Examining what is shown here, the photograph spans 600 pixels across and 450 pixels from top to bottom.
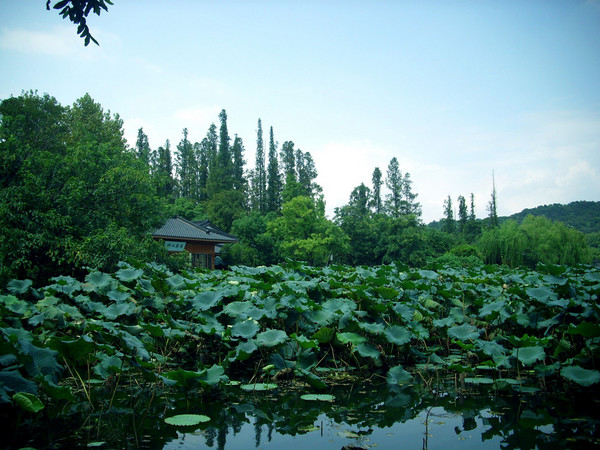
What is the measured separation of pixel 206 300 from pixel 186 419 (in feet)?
4.96

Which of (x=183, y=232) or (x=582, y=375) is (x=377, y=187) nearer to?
(x=183, y=232)

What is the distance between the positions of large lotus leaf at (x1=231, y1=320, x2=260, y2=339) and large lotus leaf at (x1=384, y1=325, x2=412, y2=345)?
1.01 m

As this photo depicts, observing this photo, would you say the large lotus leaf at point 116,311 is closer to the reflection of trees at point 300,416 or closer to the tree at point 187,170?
the reflection of trees at point 300,416

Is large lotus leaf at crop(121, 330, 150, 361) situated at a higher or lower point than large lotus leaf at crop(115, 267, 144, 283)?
lower

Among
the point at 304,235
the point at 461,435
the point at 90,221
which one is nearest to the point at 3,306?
the point at 461,435

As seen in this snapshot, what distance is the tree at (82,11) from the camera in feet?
8.22

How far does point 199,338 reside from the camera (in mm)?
3396

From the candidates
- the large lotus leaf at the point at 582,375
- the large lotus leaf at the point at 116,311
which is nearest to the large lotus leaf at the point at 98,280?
the large lotus leaf at the point at 116,311

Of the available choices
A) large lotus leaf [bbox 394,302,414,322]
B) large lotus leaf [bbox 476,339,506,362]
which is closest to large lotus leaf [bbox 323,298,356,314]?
large lotus leaf [bbox 394,302,414,322]

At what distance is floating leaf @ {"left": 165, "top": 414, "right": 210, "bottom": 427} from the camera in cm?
216

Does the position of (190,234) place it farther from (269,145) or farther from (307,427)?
(269,145)

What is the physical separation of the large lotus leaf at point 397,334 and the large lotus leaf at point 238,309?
113 cm

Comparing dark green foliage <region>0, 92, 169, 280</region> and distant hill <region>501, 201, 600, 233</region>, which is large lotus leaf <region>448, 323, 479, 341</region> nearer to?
dark green foliage <region>0, 92, 169, 280</region>

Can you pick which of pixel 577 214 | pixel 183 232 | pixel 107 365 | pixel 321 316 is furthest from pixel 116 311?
pixel 577 214
